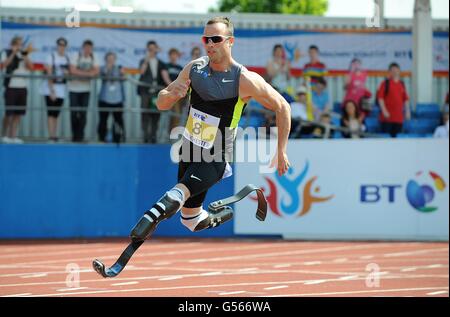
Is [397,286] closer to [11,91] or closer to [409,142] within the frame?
[409,142]

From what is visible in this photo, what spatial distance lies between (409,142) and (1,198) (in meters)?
7.87

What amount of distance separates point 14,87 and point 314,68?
6382mm

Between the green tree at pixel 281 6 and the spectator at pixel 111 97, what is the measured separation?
31.3m

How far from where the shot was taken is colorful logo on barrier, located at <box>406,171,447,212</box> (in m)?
18.6

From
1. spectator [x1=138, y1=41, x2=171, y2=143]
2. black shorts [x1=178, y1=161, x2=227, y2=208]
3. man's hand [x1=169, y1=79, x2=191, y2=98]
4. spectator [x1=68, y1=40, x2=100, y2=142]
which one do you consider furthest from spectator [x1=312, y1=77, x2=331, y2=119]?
man's hand [x1=169, y1=79, x2=191, y2=98]

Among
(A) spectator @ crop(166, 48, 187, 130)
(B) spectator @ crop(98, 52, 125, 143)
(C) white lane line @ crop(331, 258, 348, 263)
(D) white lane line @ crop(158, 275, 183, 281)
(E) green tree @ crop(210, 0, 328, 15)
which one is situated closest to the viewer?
(D) white lane line @ crop(158, 275, 183, 281)

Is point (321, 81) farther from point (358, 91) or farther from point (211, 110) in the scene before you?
point (211, 110)

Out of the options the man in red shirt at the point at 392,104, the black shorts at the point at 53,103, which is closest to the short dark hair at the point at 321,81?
the man in red shirt at the point at 392,104

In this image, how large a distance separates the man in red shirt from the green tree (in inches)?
1174

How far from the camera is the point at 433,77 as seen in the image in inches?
899

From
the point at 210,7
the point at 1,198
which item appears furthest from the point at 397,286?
the point at 210,7

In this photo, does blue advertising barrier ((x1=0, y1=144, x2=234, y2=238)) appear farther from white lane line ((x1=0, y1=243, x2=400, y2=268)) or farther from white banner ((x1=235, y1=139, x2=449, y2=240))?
white lane line ((x1=0, y1=243, x2=400, y2=268))

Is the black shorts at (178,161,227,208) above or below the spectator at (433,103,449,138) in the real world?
below

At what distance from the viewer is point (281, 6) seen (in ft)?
163
